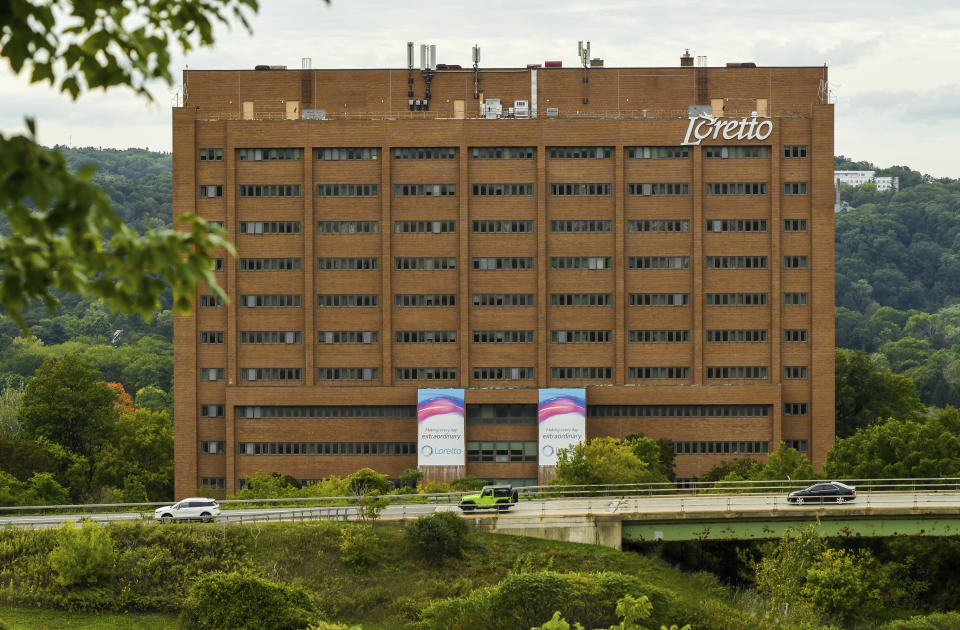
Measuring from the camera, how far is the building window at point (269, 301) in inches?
4599

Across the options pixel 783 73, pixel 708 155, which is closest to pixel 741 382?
pixel 708 155

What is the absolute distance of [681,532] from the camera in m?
68.3

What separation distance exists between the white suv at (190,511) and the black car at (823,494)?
30.6m

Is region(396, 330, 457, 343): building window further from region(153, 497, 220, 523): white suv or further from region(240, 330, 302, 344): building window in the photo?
region(153, 497, 220, 523): white suv

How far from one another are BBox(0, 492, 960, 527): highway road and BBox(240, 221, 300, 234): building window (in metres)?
44.4

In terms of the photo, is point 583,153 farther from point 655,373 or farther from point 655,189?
point 655,373

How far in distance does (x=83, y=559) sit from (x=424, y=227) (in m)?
61.4

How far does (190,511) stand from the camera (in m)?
71.5

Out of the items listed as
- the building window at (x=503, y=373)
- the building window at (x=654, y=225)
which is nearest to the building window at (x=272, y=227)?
the building window at (x=503, y=373)

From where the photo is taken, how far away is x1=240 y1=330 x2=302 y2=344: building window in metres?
117

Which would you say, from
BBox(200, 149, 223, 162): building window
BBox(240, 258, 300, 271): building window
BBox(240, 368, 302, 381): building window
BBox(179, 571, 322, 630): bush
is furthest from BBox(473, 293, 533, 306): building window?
BBox(179, 571, 322, 630): bush

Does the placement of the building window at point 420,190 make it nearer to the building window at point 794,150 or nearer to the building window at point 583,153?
the building window at point 583,153

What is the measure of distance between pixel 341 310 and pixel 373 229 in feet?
24.9

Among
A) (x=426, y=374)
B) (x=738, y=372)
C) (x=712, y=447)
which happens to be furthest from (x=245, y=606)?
(x=738, y=372)
